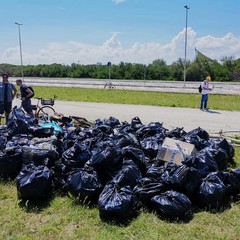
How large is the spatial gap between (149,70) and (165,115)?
136 feet

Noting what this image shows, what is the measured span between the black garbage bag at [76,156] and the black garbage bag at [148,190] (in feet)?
3.59

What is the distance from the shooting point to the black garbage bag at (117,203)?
4.30 m

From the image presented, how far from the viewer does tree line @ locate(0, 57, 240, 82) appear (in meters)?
48.1

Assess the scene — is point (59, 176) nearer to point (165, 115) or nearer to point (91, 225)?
point (91, 225)

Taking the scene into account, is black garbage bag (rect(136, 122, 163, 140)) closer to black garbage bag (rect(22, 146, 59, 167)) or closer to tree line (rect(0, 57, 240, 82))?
black garbage bag (rect(22, 146, 59, 167))

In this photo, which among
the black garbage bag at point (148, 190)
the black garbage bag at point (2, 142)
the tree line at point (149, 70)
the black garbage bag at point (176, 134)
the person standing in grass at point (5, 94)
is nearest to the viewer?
the black garbage bag at point (148, 190)

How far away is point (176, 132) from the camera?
289 inches

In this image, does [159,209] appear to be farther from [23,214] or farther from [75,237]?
[23,214]

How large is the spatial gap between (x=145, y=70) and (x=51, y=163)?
48971 mm

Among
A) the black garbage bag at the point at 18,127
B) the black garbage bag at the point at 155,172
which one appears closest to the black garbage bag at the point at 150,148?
the black garbage bag at the point at 155,172

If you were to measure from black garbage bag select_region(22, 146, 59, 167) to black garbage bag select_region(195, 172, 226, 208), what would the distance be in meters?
2.49

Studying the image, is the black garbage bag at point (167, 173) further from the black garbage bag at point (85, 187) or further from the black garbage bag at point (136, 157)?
the black garbage bag at point (85, 187)

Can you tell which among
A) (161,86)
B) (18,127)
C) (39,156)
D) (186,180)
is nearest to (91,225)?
(186,180)

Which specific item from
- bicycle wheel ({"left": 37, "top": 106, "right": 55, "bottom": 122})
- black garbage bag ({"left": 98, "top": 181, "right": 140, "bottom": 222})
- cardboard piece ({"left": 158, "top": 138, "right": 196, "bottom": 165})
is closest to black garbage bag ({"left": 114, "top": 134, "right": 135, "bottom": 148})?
cardboard piece ({"left": 158, "top": 138, "right": 196, "bottom": 165})
